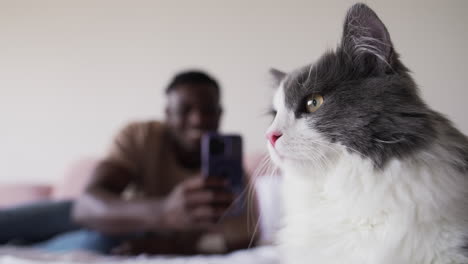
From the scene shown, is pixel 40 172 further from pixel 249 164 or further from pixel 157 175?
pixel 249 164

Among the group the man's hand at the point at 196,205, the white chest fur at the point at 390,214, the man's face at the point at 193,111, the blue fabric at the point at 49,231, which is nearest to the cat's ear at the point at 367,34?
the white chest fur at the point at 390,214

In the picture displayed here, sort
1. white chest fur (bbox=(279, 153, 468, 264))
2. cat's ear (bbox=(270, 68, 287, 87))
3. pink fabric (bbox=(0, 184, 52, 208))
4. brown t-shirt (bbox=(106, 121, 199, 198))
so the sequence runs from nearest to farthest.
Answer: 1. white chest fur (bbox=(279, 153, 468, 264))
2. cat's ear (bbox=(270, 68, 287, 87))
3. brown t-shirt (bbox=(106, 121, 199, 198))
4. pink fabric (bbox=(0, 184, 52, 208))

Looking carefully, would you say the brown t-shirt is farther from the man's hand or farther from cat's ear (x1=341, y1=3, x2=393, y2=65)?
cat's ear (x1=341, y1=3, x2=393, y2=65)

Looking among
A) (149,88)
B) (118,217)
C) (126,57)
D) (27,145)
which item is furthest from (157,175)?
(27,145)

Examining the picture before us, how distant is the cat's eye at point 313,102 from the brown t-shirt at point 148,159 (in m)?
0.95

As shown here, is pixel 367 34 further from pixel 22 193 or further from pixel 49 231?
pixel 22 193

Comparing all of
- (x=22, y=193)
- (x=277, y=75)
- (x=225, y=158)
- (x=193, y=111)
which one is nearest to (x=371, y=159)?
(x=277, y=75)

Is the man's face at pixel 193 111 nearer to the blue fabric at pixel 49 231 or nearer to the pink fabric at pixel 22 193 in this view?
the blue fabric at pixel 49 231

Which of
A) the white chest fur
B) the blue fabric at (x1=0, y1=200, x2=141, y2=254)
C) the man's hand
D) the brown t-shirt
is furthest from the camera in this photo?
the brown t-shirt

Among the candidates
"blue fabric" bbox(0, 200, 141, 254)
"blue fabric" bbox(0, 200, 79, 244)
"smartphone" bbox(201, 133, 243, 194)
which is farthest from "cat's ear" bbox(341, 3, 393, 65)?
"blue fabric" bbox(0, 200, 79, 244)

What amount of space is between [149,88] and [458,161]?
130 centimetres

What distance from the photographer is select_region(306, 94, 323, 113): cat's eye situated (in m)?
0.44

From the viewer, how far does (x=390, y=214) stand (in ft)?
1.25

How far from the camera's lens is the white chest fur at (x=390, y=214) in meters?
0.36
